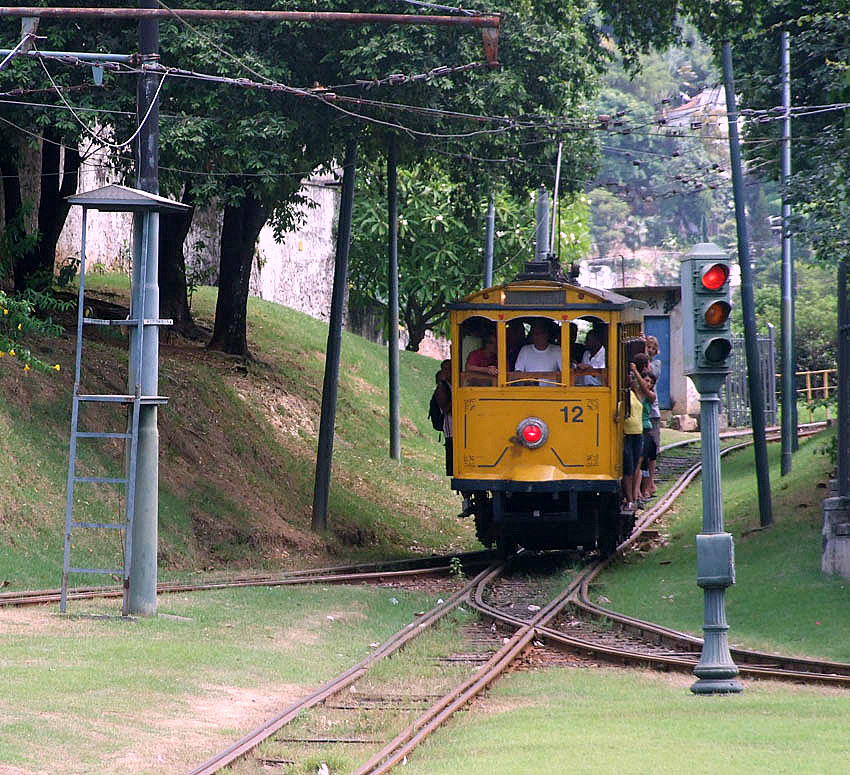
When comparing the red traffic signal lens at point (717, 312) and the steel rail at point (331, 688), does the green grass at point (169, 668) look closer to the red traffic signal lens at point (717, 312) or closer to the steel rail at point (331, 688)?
the steel rail at point (331, 688)

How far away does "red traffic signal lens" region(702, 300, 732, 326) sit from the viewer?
10.5 meters

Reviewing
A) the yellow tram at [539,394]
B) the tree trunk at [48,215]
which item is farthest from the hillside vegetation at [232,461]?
the yellow tram at [539,394]

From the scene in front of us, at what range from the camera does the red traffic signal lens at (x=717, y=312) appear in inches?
413

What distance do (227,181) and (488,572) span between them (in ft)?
22.9

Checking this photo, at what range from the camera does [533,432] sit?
17.2 metres

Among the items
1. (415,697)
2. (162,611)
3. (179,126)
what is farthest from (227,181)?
(415,697)

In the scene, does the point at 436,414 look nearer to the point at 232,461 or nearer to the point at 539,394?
the point at 539,394

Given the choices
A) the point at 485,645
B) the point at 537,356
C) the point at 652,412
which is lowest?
the point at 485,645

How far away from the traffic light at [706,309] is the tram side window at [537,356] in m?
6.70

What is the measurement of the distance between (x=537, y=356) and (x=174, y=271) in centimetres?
1137

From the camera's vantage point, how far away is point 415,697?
10469 mm

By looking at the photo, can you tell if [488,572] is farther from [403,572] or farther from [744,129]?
[744,129]

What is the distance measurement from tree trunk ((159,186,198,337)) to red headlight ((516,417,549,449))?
10018mm

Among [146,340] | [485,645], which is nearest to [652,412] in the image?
[485,645]
